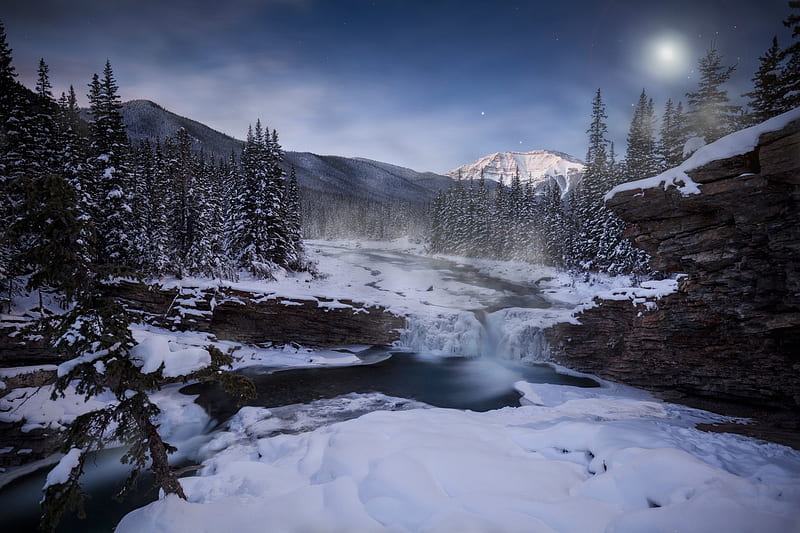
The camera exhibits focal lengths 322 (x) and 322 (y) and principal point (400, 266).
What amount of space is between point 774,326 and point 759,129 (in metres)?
5.93

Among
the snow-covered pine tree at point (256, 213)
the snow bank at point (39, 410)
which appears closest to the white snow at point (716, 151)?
the snow bank at point (39, 410)

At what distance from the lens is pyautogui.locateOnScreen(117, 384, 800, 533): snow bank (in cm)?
416

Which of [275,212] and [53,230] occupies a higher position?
[275,212]

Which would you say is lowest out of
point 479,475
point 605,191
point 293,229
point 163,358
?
point 479,475

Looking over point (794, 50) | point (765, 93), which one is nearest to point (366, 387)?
point (794, 50)

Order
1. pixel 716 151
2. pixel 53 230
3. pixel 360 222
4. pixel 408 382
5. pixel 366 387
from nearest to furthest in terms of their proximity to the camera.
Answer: pixel 53 230 → pixel 716 151 → pixel 366 387 → pixel 408 382 → pixel 360 222

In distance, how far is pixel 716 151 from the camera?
9.04 metres

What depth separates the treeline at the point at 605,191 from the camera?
16.7 m

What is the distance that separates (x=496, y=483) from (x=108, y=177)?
26077mm

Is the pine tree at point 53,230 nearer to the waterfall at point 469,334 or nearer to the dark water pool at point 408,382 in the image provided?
the dark water pool at point 408,382

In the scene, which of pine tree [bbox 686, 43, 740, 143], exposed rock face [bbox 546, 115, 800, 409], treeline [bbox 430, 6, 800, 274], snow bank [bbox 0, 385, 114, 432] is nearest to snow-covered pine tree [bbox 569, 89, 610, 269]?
treeline [bbox 430, 6, 800, 274]

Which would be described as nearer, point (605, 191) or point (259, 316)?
point (259, 316)

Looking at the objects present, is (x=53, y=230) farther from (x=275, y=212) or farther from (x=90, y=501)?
(x=275, y=212)

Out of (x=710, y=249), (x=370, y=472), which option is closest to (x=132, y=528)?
(x=370, y=472)
